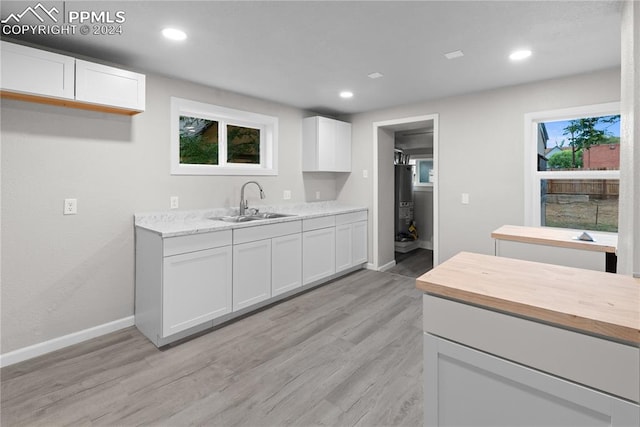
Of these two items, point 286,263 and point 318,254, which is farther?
point 318,254

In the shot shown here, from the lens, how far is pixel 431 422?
1182 millimetres

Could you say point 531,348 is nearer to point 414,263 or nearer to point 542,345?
point 542,345

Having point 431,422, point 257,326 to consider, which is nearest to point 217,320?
point 257,326

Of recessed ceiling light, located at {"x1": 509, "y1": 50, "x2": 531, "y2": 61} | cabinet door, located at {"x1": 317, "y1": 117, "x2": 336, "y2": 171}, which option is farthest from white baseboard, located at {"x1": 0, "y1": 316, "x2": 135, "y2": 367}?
recessed ceiling light, located at {"x1": 509, "y1": 50, "x2": 531, "y2": 61}

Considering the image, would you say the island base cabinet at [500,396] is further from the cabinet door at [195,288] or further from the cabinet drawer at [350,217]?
the cabinet drawer at [350,217]

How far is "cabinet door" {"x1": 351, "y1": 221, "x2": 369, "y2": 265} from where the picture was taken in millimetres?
4453

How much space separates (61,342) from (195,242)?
123 cm

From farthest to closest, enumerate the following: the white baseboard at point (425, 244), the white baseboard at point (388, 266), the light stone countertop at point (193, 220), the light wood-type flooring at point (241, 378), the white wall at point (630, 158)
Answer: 1. the white baseboard at point (425, 244)
2. the white baseboard at point (388, 266)
3. the light stone countertop at point (193, 220)
4. the light wood-type flooring at point (241, 378)
5. the white wall at point (630, 158)

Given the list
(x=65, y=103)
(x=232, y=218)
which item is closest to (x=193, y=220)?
(x=232, y=218)

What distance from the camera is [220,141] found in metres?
3.64

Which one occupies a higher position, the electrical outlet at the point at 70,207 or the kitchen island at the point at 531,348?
the electrical outlet at the point at 70,207

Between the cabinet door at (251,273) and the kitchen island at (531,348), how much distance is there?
2060 millimetres

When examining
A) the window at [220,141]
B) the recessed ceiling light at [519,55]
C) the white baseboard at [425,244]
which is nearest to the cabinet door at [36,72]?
the window at [220,141]

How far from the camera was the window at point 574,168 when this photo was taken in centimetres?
305
